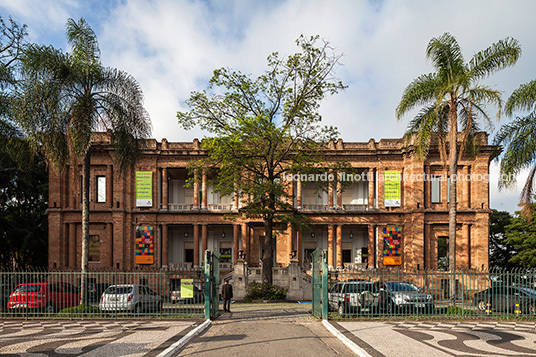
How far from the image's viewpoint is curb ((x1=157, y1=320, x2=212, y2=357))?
10919 mm

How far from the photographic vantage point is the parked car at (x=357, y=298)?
A: 17.9m

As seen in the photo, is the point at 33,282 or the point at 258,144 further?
the point at 258,144

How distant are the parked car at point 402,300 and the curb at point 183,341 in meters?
6.85

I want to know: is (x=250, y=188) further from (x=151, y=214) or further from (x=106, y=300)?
(x=151, y=214)

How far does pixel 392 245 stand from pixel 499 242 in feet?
59.2

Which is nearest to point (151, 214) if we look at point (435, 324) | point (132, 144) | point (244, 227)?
point (244, 227)

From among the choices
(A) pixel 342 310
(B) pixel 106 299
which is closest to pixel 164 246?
(B) pixel 106 299

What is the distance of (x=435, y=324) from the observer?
1667 centimetres

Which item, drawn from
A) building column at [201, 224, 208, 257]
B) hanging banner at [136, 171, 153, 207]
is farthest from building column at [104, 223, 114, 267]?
building column at [201, 224, 208, 257]

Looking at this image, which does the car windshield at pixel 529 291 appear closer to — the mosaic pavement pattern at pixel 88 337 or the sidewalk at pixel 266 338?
the sidewalk at pixel 266 338

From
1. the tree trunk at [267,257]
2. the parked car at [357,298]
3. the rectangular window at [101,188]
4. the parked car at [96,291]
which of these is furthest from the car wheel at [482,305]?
the rectangular window at [101,188]

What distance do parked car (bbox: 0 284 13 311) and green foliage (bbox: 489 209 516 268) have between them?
4677 cm

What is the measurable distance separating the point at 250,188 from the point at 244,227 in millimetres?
13600

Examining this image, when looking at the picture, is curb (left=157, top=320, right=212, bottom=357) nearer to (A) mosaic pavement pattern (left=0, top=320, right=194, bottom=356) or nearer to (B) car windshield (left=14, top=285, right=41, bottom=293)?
(A) mosaic pavement pattern (left=0, top=320, right=194, bottom=356)
